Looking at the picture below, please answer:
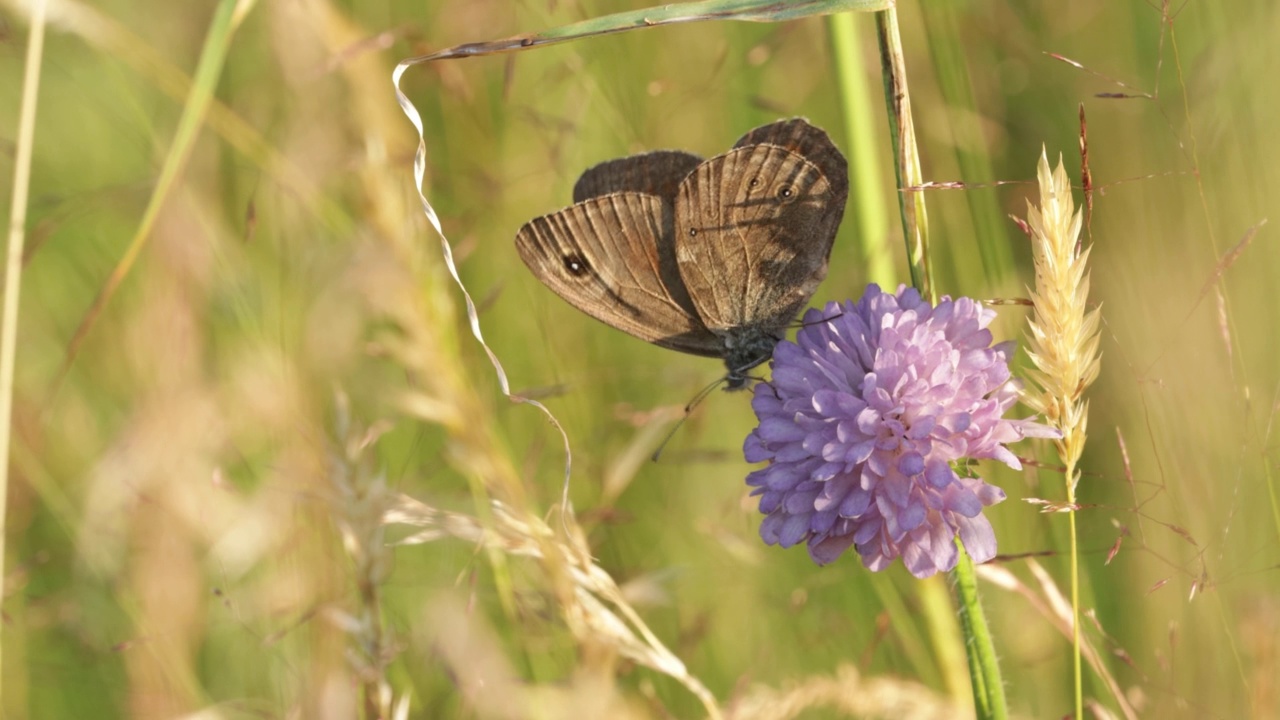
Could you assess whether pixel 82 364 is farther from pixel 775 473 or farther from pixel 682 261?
pixel 775 473

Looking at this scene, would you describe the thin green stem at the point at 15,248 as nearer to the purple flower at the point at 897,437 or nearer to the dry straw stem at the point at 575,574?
the dry straw stem at the point at 575,574

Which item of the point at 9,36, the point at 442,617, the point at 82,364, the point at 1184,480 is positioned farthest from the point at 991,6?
the point at 82,364

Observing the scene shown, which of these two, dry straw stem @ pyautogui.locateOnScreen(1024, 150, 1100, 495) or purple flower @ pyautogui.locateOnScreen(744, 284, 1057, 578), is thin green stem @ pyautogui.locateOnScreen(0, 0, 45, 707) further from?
dry straw stem @ pyautogui.locateOnScreen(1024, 150, 1100, 495)

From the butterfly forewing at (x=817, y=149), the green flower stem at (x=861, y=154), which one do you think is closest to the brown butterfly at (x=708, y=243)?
the butterfly forewing at (x=817, y=149)

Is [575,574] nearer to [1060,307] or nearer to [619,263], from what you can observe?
[619,263]

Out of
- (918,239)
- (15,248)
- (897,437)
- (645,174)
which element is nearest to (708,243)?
(645,174)
